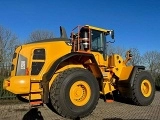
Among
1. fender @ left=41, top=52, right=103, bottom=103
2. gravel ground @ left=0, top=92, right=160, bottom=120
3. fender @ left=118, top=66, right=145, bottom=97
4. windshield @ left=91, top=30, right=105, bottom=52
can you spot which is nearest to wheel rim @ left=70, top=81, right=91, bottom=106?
fender @ left=41, top=52, right=103, bottom=103

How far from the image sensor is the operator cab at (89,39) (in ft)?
28.6

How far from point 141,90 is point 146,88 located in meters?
0.58

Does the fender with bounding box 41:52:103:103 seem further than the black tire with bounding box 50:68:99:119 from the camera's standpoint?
Yes

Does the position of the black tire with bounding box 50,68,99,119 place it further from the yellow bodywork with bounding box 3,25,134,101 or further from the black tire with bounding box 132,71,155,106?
the black tire with bounding box 132,71,155,106

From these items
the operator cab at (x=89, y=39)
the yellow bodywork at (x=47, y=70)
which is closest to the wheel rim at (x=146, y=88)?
the yellow bodywork at (x=47, y=70)

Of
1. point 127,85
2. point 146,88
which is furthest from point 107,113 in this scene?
point 146,88

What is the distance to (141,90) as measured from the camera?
11023 millimetres

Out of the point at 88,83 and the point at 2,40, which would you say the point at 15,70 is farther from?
the point at 2,40

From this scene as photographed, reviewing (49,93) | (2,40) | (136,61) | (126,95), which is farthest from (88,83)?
(136,61)

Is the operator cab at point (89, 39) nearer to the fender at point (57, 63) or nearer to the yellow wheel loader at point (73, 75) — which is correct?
the yellow wheel loader at point (73, 75)

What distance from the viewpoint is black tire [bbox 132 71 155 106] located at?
35.4 ft

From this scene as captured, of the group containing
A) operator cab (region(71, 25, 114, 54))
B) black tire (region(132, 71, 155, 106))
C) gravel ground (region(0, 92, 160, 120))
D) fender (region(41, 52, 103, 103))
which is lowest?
gravel ground (region(0, 92, 160, 120))

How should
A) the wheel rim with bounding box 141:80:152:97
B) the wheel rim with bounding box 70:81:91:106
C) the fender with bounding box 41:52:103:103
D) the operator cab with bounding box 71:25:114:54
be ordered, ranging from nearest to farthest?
the fender with bounding box 41:52:103:103
the wheel rim with bounding box 70:81:91:106
the operator cab with bounding box 71:25:114:54
the wheel rim with bounding box 141:80:152:97

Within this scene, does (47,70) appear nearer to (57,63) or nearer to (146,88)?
(57,63)
